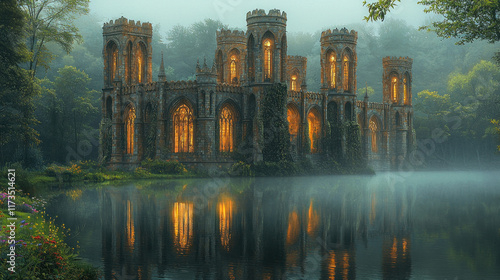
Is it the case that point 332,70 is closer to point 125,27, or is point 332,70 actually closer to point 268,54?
point 268,54

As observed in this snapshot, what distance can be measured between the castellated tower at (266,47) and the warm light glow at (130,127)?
11.6m

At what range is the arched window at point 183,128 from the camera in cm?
4975

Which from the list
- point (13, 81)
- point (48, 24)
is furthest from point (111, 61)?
point (13, 81)

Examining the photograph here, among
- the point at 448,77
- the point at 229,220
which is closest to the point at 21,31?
the point at 229,220

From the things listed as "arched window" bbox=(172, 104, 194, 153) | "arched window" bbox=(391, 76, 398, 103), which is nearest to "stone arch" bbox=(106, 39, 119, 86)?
"arched window" bbox=(172, 104, 194, 153)

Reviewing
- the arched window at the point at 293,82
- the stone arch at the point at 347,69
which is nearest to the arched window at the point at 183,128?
the stone arch at the point at 347,69

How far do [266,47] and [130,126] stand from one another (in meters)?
14.9

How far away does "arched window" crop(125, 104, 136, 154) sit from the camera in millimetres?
53047

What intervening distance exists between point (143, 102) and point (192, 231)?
3600cm

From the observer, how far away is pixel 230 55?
64.3 metres

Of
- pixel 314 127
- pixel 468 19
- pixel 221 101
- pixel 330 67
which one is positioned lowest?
pixel 314 127

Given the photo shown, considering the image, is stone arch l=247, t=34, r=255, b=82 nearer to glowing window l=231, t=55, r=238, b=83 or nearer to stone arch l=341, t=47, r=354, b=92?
glowing window l=231, t=55, r=238, b=83

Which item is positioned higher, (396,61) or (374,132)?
(396,61)

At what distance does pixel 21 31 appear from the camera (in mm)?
34031
